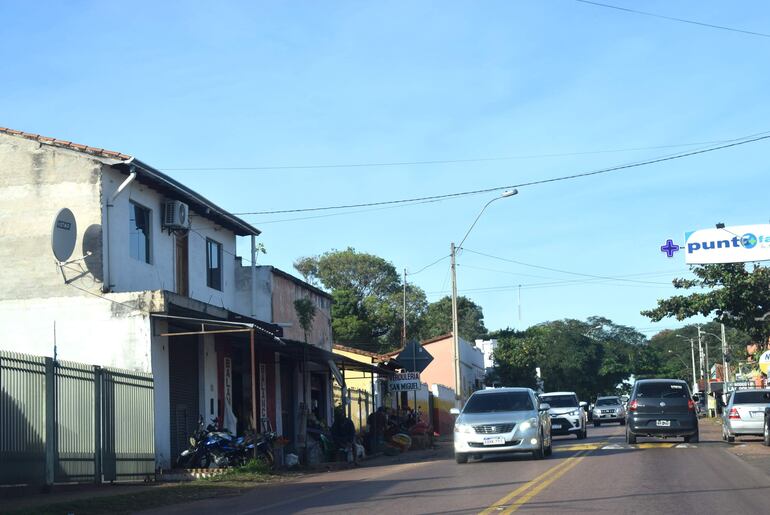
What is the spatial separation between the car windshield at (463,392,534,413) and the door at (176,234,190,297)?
27.1 ft

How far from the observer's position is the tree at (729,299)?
37.9 m

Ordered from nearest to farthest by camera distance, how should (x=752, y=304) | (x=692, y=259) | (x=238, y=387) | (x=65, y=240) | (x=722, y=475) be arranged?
(x=722, y=475), (x=65, y=240), (x=238, y=387), (x=692, y=259), (x=752, y=304)

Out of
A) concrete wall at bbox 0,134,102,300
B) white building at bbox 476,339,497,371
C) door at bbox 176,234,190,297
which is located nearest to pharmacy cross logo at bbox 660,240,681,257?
door at bbox 176,234,190,297

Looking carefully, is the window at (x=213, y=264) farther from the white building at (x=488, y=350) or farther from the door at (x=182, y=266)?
the white building at (x=488, y=350)

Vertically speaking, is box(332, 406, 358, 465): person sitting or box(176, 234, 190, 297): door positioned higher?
box(176, 234, 190, 297): door

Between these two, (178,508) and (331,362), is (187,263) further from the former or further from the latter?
(178,508)

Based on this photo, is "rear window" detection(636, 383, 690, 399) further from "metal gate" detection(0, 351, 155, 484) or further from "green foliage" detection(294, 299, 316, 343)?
"metal gate" detection(0, 351, 155, 484)

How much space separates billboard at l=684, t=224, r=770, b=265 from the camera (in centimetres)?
3247

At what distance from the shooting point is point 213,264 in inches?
1093

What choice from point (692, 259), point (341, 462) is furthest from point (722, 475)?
point (692, 259)

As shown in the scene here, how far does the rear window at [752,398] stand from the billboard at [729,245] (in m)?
6.92

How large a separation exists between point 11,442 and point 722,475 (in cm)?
1150

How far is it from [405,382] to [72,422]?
15027 mm

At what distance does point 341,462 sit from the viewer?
24.6 metres
